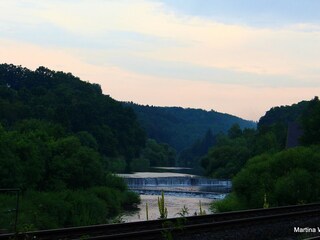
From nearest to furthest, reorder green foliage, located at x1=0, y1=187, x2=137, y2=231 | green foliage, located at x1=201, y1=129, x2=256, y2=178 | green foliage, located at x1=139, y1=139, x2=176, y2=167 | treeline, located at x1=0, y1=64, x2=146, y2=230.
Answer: green foliage, located at x1=0, y1=187, x2=137, y2=231 → treeline, located at x1=0, y1=64, x2=146, y2=230 → green foliage, located at x1=201, y1=129, x2=256, y2=178 → green foliage, located at x1=139, y1=139, x2=176, y2=167

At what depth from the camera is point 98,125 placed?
156m

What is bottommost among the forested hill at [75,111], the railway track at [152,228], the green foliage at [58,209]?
the green foliage at [58,209]

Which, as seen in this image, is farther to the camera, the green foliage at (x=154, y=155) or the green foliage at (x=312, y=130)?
the green foliage at (x=154, y=155)

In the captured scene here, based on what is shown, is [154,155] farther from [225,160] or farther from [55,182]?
[55,182]

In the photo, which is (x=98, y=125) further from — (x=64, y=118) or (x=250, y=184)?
(x=250, y=184)

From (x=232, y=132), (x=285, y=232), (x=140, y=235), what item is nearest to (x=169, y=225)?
(x=140, y=235)

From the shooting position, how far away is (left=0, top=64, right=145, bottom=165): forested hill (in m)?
134

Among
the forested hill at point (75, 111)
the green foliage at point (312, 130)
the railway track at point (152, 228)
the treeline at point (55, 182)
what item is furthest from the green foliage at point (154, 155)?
the railway track at point (152, 228)

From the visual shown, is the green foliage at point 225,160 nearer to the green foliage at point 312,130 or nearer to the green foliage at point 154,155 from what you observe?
the green foliage at point 312,130

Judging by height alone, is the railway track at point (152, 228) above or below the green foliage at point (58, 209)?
above

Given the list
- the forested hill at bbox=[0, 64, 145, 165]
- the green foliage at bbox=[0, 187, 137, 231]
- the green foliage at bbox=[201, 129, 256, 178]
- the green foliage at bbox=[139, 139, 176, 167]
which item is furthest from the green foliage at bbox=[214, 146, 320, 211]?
the green foliage at bbox=[139, 139, 176, 167]

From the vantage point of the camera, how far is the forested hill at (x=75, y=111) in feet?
441

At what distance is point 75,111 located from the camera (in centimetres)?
14875

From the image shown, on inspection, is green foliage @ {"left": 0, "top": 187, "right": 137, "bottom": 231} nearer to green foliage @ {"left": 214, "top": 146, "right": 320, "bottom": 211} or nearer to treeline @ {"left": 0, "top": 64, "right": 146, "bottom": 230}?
treeline @ {"left": 0, "top": 64, "right": 146, "bottom": 230}
